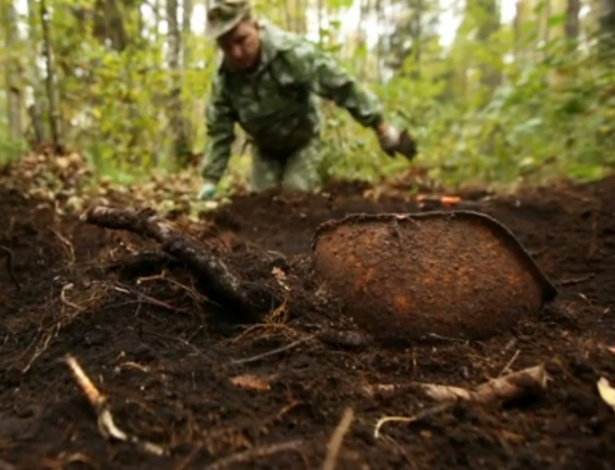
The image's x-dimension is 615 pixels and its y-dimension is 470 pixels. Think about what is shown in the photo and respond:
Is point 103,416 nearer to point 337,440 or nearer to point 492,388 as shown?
point 337,440

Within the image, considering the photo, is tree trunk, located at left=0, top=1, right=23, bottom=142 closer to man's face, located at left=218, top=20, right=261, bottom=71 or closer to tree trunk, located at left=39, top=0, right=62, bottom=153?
tree trunk, located at left=39, top=0, right=62, bottom=153

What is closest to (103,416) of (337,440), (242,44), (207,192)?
(337,440)

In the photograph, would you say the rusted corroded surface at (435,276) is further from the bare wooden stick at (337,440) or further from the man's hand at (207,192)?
the man's hand at (207,192)

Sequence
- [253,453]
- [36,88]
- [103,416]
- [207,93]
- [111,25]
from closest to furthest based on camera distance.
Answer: [253,453]
[103,416]
[36,88]
[207,93]
[111,25]

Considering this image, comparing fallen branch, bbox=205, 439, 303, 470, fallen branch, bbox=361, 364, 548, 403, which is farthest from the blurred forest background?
fallen branch, bbox=205, 439, 303, 470

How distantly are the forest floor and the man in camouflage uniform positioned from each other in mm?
2518

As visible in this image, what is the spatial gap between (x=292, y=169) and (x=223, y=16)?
1600mm

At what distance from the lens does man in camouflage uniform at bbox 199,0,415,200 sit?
4.84 meters

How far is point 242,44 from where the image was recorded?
16.1 ft

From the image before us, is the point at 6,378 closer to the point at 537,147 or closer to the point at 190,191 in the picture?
the point at 190,191

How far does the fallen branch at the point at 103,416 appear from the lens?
4.59 feet

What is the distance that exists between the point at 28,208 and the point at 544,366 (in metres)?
3.51

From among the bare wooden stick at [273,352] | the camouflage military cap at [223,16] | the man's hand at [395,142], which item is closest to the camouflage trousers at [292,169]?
the man's hand at [395,142]

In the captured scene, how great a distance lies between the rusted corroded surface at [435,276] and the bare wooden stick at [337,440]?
22.0 inches
